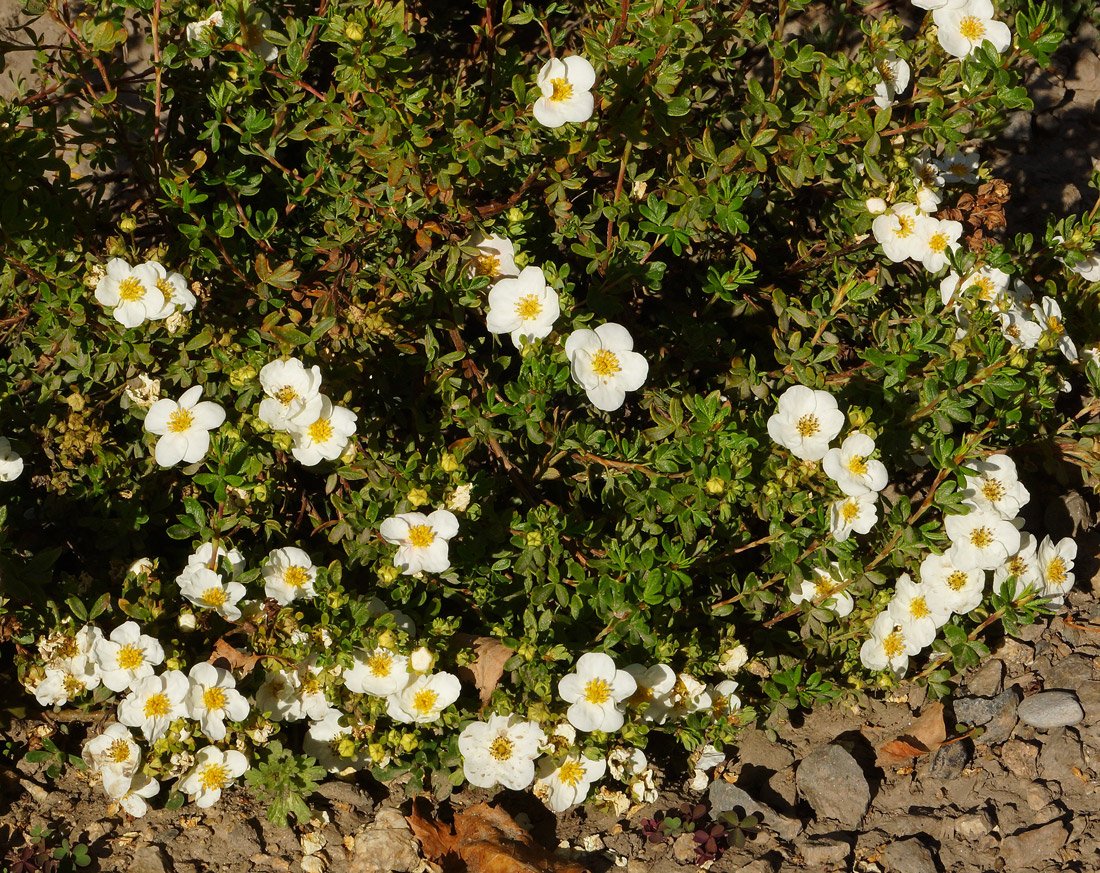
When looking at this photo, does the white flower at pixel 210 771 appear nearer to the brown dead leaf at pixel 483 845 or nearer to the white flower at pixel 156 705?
the white flower at pixel 156 705

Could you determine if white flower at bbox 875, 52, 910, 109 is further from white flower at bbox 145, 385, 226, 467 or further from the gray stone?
white flower at bbox 145, 385, 226, 467

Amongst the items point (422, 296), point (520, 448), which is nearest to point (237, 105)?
point (422, 296)

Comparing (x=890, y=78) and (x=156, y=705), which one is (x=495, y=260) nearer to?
(x=890, y=78)

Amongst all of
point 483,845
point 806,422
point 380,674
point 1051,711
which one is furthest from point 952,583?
point 380,674

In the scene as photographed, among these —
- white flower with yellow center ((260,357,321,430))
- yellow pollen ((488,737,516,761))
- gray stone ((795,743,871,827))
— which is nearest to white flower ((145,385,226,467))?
white flower with yellow center ((260,357,321,430))

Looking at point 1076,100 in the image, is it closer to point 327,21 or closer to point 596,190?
point 596,190

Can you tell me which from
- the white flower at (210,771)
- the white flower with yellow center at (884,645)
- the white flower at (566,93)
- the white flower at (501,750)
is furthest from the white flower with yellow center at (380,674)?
the white flower at (566,93)
